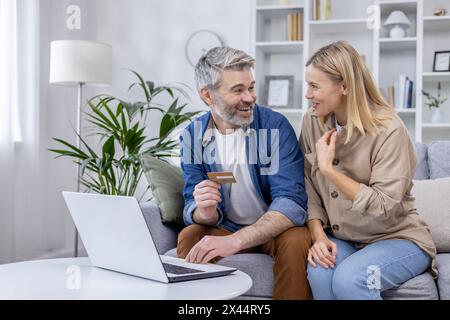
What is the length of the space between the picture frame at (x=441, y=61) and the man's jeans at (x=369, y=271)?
2.61 meters

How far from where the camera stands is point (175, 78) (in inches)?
180

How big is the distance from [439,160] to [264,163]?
0.84 meters

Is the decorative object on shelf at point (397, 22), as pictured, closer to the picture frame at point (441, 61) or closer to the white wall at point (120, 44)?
the picture frame at point (441, 61)

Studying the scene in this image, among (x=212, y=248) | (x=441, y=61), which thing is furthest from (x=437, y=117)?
(x=212, y=248)

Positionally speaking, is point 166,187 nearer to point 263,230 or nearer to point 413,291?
point 263,230

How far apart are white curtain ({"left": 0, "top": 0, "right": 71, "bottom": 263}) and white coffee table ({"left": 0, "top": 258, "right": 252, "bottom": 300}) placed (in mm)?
2104

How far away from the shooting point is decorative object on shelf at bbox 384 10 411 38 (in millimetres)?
4066

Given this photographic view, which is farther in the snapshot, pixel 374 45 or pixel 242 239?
pixel 374 45

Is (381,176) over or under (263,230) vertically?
over

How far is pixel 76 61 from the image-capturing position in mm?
3449
